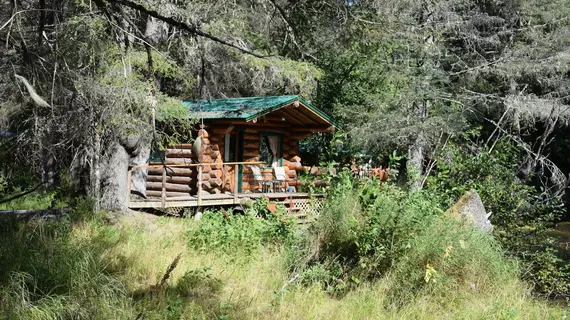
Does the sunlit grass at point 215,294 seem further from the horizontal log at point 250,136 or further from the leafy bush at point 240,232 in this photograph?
the horizontal log at point 250,136

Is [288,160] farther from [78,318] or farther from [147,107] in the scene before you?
[78,318]

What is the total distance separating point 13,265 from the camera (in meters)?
6.46

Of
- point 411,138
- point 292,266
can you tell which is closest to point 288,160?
point 411,138

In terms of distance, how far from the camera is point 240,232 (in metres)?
9.45

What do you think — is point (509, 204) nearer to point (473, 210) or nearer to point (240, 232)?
point (473, 210)

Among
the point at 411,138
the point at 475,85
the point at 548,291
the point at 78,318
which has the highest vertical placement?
the point at 475,85

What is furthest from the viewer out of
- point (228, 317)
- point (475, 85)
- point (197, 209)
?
point (475, 85)

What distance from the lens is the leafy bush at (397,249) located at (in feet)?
24.8

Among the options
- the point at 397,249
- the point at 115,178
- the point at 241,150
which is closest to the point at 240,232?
the point at 397,249

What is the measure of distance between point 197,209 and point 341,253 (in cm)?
636

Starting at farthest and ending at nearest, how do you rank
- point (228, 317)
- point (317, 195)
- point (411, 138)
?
point (411, 138) < point (317, 195) < point (228, 317)

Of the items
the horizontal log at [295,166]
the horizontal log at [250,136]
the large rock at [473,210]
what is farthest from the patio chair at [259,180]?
the large rock at [473,210]

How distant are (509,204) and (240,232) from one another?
512 cm

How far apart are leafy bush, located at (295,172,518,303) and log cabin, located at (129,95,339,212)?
6.01 m
